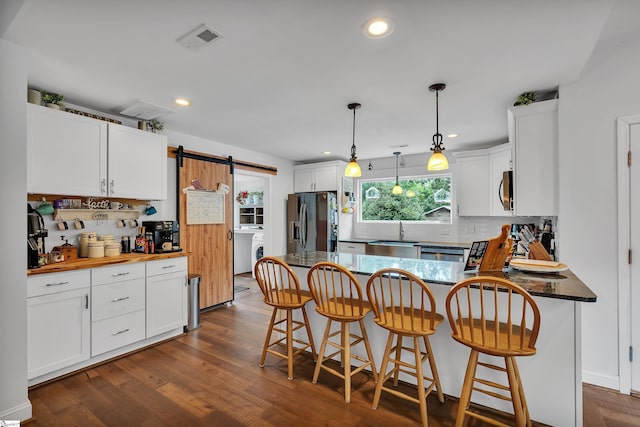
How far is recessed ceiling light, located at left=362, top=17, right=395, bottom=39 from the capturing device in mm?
1686

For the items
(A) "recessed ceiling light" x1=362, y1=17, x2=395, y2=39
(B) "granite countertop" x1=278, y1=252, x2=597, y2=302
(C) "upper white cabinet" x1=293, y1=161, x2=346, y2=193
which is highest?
(A) "recessed ceiling light" x1=362, y1=17, x2=395, y2=39

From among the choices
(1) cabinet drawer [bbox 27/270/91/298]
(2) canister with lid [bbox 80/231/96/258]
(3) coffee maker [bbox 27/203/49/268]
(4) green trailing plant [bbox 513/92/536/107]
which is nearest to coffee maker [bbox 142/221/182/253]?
(2) canister with lid [bbox 80/231/96/258]

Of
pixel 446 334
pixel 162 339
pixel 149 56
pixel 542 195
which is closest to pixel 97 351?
pixel 162 339

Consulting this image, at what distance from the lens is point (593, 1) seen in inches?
60.2

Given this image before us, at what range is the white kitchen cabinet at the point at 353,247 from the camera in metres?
5.21

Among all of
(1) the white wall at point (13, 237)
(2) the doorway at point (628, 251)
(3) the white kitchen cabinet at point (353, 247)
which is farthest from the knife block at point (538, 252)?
(1) the white wall at point (13, 237)

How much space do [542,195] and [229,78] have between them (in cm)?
281

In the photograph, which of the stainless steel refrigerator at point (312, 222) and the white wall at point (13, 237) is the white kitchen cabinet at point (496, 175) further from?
the white wall at point (13, 237)

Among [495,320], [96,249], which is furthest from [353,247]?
[495,320]

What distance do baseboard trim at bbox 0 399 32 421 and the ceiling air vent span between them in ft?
8.23

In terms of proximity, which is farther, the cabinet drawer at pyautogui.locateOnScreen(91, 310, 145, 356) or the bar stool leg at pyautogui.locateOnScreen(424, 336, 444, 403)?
the cabinet drawer at pyautogui.locateOnScreen(91, 310, 145, 356)

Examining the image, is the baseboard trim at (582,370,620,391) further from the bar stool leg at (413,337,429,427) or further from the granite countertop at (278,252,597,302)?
the bar stool leg at (413,337,429,427)

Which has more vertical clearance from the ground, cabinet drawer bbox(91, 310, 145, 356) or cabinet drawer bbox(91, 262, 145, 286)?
cabinet drawer bbox(91, 262, 145, 286)

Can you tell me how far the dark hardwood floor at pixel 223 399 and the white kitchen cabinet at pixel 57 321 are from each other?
18 cm
